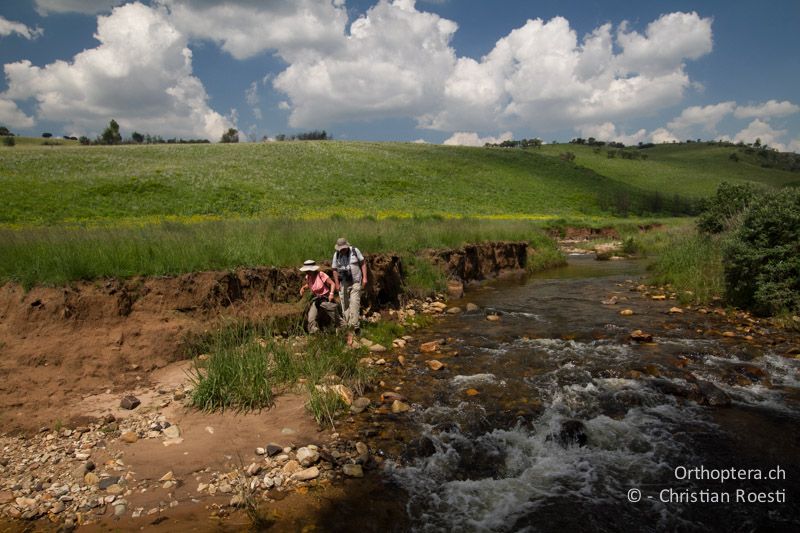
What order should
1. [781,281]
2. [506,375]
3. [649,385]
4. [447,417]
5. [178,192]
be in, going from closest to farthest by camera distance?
[447,417] < [649,385] < [506,375] < [781,281] < [178,192]

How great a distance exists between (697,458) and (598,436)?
1158mm

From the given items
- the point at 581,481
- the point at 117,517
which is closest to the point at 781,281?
the point at 581,481

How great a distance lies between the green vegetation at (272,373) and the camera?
264 inches

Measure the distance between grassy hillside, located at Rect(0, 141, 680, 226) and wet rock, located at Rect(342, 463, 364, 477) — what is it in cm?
2320

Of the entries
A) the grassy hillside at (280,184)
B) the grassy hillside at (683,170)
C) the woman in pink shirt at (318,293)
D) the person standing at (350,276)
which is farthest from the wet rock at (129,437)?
the grassy hillside at (683,170)

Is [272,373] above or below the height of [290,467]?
above

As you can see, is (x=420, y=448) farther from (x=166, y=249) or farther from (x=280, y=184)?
(x=280, y=184)

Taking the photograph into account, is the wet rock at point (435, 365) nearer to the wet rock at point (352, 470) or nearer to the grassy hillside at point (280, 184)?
the wet rock at point (352, 470)

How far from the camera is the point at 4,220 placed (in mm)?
24469

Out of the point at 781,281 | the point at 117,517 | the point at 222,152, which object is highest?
the point at 222,152

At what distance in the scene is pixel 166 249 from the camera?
1000cm

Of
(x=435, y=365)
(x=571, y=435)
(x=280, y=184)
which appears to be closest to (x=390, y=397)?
(x=435, y=365)

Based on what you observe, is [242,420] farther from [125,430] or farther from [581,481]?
[581,481]

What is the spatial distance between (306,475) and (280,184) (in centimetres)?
4048
